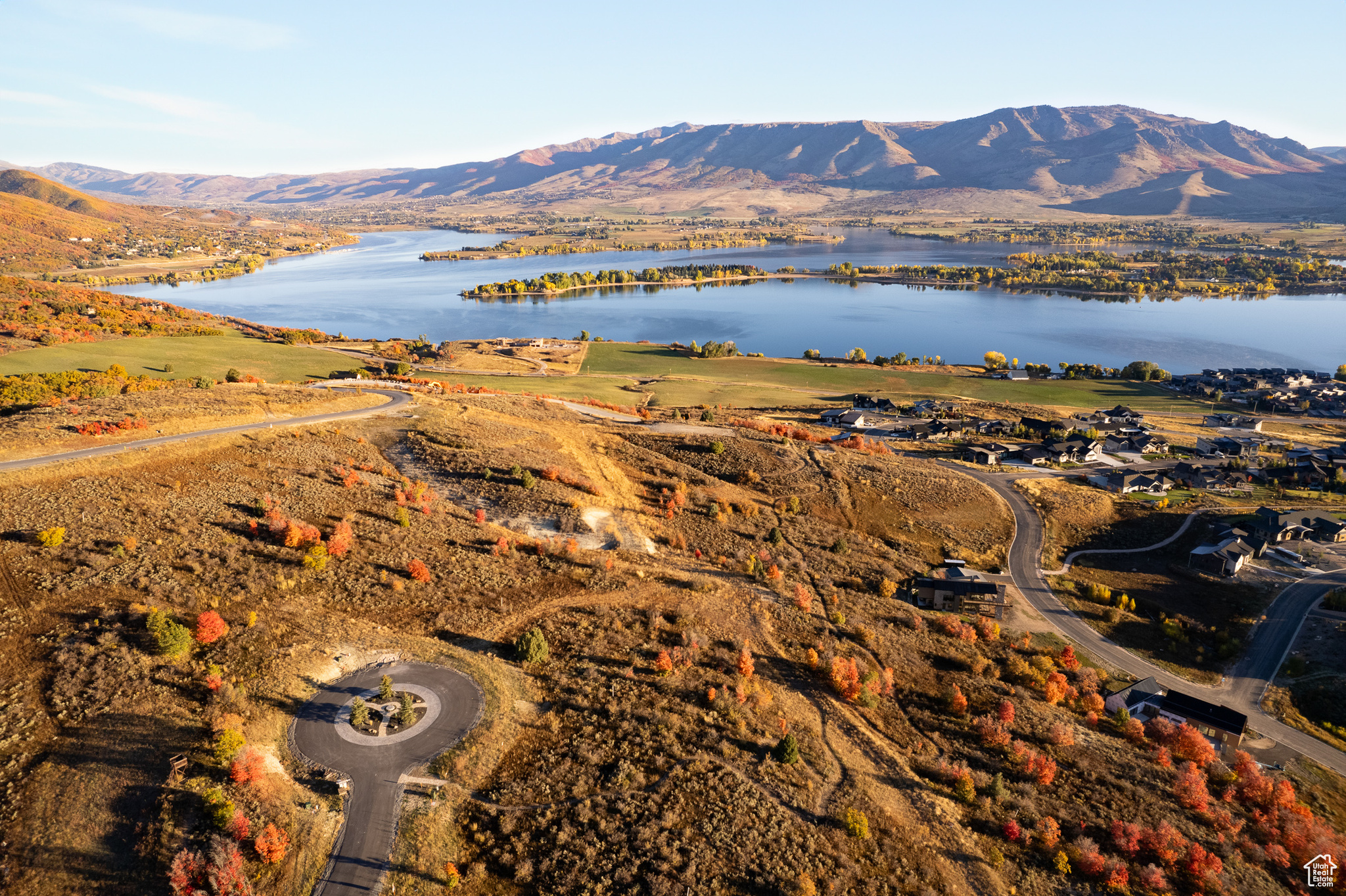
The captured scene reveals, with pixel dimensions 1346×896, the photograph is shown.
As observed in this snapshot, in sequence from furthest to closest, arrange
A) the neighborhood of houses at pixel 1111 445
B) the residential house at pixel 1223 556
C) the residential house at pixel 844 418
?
the residential house at pixel 844 418, the neighborhood of houses at pixel 1111 445, the residential house at pixel 1223 556

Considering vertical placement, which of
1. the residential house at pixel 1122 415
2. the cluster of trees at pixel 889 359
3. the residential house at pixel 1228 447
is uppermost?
the cluster of trees at pixel 889 359

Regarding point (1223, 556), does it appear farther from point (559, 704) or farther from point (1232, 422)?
point (1232, 422)

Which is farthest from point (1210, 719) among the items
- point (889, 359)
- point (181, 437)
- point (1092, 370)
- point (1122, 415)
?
point (1092, 370)

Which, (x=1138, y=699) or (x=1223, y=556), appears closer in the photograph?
(x=1138, y=699)

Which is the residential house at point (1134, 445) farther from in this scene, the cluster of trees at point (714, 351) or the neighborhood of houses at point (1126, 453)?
the cluster of trees at point (714, 351)

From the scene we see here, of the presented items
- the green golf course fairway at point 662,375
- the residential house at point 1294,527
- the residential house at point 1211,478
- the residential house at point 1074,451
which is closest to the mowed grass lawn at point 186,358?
the green golf course fairway at point 662,375

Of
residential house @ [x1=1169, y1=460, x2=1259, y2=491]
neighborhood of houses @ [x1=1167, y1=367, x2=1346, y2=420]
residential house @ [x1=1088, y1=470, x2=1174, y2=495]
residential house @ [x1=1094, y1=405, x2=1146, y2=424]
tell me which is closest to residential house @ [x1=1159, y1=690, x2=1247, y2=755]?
residential house @ [x1=1088, y1=470, x2=1174, y2=495]

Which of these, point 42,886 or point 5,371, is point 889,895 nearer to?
point 42,886
